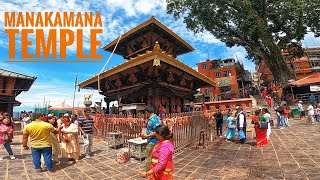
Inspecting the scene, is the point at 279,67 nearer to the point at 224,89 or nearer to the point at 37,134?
the point at 224,89

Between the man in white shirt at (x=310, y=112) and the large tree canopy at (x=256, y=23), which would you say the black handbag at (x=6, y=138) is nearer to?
the man in white shirt at (x=310, y=112)

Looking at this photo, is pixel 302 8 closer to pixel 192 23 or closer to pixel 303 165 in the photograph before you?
pixel 192 23

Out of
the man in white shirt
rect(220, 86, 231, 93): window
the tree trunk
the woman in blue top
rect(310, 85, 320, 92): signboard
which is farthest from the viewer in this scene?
rect(220, 86, 231, 93): window

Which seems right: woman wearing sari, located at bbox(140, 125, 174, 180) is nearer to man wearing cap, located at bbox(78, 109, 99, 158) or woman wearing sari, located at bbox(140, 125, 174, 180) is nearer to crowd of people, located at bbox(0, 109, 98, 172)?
crowd of people, located at bbox(0, 109, 98, 172)

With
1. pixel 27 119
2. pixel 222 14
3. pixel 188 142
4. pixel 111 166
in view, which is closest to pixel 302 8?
pixel 222 14

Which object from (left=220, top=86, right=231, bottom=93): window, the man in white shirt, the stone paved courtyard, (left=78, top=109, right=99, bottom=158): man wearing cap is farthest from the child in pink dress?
(left=220, top=86, right=231, bottom=93): window

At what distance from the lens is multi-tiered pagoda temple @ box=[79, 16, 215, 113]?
40.2 ft

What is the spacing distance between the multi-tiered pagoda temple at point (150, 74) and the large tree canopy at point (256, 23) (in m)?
12.6

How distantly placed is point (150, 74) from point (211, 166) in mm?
7251

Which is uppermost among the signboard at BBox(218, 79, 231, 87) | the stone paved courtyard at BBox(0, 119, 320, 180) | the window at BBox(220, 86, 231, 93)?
the signboard at BBox(218, 79, 231, 87)

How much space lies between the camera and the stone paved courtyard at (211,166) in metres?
5.43

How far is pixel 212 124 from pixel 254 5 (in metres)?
23.1

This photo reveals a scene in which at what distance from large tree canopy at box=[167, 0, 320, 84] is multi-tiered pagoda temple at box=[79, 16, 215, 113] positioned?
41.5 feet

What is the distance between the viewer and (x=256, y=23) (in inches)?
1041
